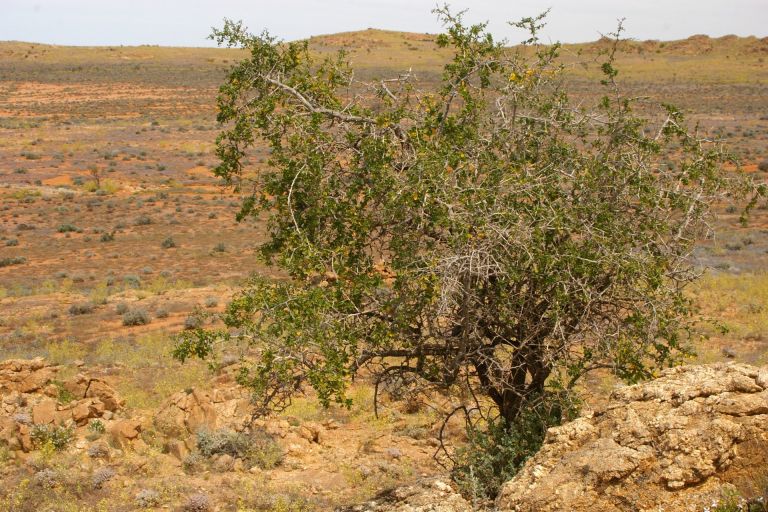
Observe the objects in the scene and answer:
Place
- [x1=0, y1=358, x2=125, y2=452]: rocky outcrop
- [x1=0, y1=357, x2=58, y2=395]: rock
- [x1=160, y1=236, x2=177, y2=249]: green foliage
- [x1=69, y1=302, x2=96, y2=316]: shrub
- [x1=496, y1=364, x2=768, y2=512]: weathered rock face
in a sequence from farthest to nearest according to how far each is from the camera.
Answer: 1. [x1=160, y1=236, x2=177, y2=249]: green foliage
2. [x1=69, y1=302, x2=96, y2=316]: shrub
3. [x1=0, y1=357, x2=58, y2=395]: rock
4. [x1=0, y1=358, x2=125, y2=452]: rocky outcrop
5. [x1=496, y1=364, x2=768, y2=512]: weathered rock face

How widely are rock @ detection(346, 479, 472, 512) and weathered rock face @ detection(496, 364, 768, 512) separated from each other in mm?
1101

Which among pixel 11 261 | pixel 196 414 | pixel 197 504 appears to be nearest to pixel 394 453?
pixel 197 504

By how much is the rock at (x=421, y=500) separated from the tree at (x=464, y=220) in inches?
41.8

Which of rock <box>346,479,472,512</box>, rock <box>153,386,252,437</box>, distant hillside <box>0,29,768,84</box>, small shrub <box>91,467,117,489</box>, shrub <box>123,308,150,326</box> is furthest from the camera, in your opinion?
distant hillside <box>0,29,768,84</box>

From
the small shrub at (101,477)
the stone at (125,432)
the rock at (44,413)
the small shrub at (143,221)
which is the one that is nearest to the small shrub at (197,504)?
the small shrub at (101,477)

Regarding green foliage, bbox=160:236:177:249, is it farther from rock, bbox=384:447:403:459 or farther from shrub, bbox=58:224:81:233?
rock, bbox=384:447:403:459

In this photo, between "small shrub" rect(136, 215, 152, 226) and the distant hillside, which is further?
the distant hillside

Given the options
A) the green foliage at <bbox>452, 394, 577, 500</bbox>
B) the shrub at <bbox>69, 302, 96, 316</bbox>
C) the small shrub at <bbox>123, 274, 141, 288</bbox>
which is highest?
the green foliage at <bbox>452, 394, 577, 500</bbox>

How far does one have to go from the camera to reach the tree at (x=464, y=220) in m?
5.66

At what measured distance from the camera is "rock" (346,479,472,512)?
6195 mm

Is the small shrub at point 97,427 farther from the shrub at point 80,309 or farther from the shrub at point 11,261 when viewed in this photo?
the shrub at point 11,261

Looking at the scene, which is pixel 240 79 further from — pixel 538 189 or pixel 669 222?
pixel 669 222

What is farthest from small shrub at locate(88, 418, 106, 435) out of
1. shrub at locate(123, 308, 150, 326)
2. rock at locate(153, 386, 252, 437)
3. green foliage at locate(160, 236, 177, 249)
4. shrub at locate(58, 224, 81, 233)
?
shrub at locate(58, 224, 81, 233)

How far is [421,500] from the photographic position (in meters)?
6.55
